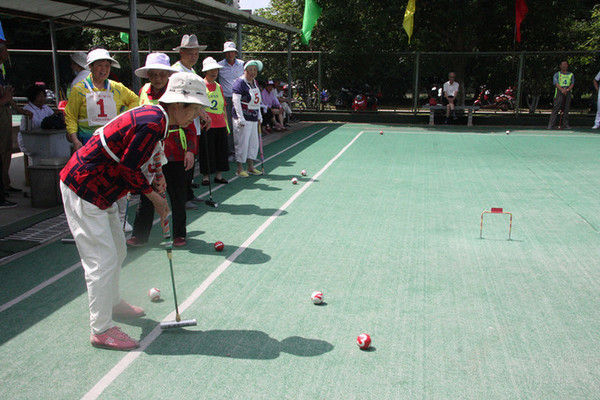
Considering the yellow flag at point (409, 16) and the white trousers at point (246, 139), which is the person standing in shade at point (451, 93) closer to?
the yellow flag at point (409, 16)

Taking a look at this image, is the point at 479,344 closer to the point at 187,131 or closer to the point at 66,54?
the point at 187,131

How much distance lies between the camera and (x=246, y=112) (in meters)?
10.1

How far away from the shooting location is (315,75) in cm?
2341

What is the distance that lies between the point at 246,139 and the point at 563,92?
45.3ft

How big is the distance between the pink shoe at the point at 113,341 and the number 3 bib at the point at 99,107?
301 cm

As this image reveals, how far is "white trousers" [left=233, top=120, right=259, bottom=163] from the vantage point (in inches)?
397

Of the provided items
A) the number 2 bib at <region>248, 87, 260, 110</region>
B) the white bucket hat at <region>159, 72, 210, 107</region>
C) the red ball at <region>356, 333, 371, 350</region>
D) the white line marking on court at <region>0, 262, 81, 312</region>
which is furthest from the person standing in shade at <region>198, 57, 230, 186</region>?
the red ball at <region>356, 333, 371, 350</region>

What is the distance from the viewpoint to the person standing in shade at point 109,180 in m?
3.70

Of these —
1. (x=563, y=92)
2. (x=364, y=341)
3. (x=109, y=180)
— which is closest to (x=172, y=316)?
(x=109, y=180)

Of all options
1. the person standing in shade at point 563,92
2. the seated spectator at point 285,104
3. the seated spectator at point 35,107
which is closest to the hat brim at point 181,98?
the seated spectator at point 35,107

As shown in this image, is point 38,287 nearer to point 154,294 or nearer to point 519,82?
point 154,294

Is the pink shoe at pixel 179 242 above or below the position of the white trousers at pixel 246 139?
below

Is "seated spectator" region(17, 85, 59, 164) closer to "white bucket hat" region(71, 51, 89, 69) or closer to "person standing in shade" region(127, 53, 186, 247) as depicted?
"white bucket hat" region(71, 51, 89, 69)

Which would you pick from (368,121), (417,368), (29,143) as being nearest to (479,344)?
(417,368)
